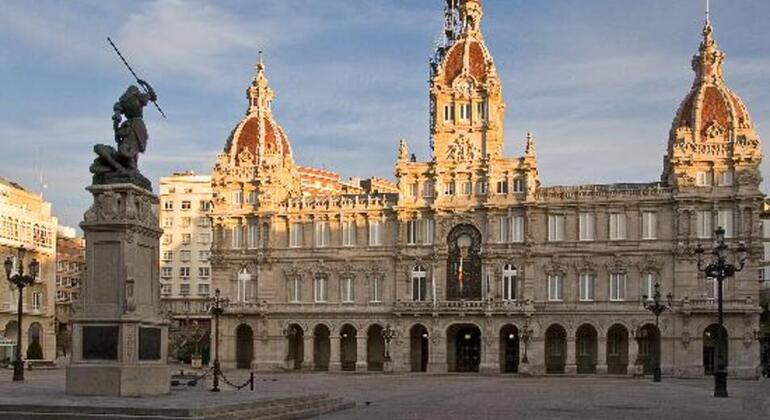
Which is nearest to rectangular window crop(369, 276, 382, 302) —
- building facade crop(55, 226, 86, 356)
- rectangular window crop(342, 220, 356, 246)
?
rectangular window crop(342, 220, 356, 246)

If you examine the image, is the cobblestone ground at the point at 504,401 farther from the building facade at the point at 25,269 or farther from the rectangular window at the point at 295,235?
the building facade at the point at 25,269

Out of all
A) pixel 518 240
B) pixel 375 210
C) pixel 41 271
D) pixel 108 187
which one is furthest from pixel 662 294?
pixel 108 187

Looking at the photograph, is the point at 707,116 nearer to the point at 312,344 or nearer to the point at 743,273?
the point at 743,273

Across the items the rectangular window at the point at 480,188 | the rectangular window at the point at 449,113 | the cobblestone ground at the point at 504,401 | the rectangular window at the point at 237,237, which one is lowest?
the cobblestone ground at the point at 504,401

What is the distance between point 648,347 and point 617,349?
2574 mm

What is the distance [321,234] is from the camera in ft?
349

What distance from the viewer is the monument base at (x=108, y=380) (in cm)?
3406

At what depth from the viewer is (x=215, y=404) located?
3216 centimetres

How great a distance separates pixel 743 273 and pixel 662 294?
21.6 feet

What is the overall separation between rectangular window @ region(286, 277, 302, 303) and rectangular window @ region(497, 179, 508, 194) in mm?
19867

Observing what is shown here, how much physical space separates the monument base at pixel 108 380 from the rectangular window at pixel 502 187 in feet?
223

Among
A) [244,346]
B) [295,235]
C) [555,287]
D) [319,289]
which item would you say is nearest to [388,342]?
[319,289]

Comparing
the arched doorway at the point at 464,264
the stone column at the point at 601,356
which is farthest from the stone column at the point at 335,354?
the stone column at the point at 601,356

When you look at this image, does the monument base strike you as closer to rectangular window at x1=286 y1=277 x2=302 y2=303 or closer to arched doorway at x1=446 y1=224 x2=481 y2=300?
arched doorway at x1=446 y1=224 x2=481 y2=300
